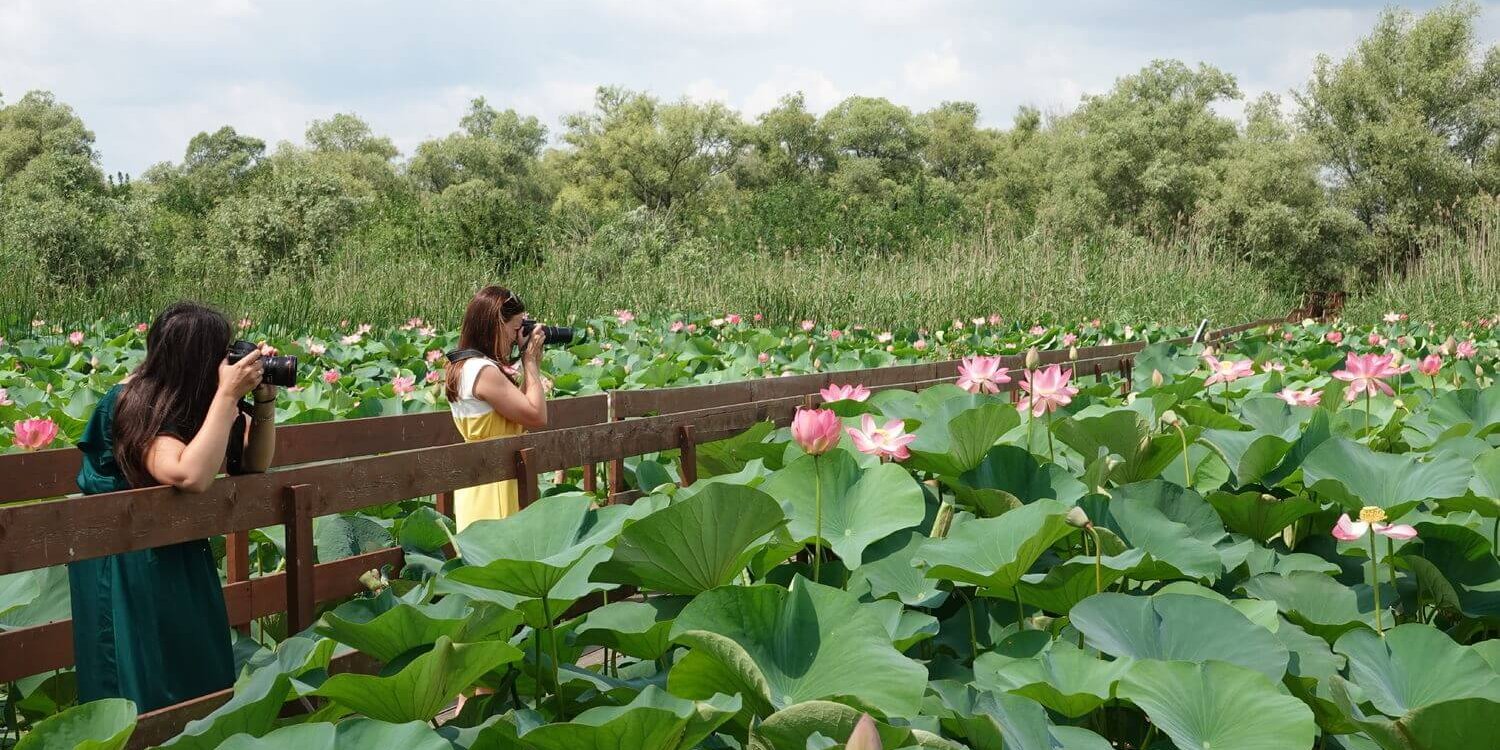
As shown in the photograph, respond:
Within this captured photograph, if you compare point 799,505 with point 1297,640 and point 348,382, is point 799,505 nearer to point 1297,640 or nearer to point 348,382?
point 1297,640

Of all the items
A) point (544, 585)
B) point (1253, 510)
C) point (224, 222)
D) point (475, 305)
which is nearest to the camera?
point (544, 585)

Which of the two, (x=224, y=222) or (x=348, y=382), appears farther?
(x=224, y=222)

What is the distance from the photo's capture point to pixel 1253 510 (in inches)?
80.6

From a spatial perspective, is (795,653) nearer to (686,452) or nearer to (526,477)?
(526,477)

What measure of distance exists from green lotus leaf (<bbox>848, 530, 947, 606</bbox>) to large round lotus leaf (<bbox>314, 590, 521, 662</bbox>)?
0.57 m

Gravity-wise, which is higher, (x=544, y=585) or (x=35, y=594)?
(x=544, y=585)

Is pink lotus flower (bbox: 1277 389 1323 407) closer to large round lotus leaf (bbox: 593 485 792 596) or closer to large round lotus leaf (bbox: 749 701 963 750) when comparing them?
large round lotus leaf (bbox: 593 485 792 596)

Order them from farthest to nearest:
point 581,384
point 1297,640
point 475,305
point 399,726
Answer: point 581,384
point 475,305
point 1297,640
point 399,726

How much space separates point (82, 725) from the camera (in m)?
1.18

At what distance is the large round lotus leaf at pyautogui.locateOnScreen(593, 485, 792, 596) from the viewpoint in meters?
1.46

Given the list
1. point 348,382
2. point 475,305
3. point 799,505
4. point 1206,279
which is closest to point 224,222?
point 1206,279

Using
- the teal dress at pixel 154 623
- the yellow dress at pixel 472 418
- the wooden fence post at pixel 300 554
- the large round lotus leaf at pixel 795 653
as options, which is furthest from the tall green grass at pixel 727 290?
the large round lotus leaf at pixel 795 653

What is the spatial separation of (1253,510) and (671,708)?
A: 4.30 ft

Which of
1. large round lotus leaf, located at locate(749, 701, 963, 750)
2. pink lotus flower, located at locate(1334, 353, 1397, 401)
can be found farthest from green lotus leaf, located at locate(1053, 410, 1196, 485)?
large round lotus leaf, located at locate(749, 701, 963, 750)
